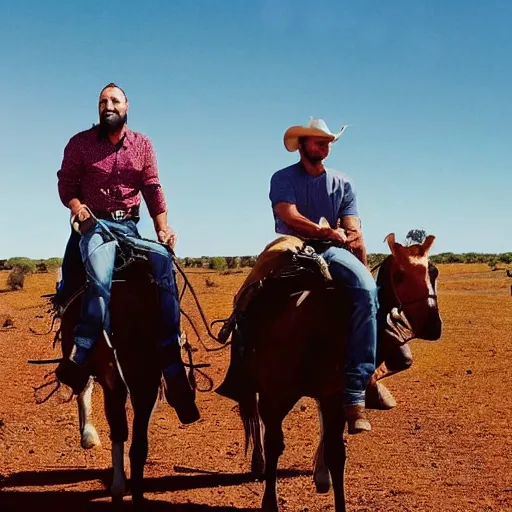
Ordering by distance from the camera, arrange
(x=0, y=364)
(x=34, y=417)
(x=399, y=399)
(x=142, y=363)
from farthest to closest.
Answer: (x=0, y=364), (x=399, y=399), (x=34, y=417), (x=142, y=363)

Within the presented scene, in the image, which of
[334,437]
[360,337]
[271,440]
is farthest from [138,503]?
[360,337]

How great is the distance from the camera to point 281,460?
27.8 feet

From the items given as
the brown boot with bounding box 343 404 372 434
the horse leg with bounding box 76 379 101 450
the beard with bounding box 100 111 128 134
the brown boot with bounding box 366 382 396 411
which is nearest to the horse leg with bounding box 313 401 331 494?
the brown boot with bounding box 366 382 396 411

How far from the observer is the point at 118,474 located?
269 inches

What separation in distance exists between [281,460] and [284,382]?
2.72m

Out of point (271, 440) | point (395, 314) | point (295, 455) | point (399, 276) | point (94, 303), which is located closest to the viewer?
point (399, 276)

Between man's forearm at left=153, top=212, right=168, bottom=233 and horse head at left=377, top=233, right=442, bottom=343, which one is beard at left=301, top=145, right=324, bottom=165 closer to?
horse head at left=377, top=233, right=442, bottom=343

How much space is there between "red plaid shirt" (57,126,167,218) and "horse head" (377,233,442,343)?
91.7 inches

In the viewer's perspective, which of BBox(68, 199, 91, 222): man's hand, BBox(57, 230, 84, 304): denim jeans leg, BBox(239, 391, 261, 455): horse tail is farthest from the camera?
BBox(239, 391, 261, 455): horse tail

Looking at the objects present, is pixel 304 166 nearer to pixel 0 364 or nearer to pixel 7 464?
pixel 7 464

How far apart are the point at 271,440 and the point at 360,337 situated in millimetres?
1224

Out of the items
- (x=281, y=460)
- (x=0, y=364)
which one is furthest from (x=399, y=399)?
(x=0, y=364)

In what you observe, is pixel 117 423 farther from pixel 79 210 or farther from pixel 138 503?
pixel 79 210

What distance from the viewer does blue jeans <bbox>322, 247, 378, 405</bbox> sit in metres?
5.62
